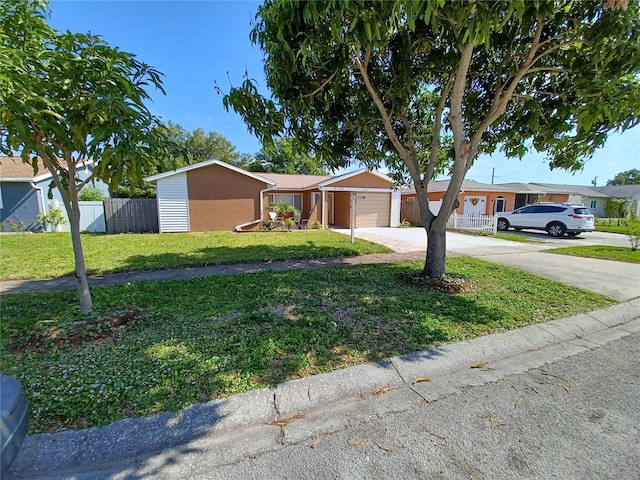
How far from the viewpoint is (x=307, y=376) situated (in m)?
2.84

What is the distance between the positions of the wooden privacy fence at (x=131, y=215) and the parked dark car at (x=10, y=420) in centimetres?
1414

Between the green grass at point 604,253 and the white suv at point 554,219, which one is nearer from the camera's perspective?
the green grass at point 604,253

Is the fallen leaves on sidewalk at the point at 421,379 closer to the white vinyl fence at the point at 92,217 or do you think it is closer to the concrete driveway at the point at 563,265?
the concrete driveway at the point at 563,265

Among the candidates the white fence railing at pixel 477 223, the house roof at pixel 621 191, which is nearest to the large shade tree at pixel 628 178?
the house roof at pixel 621 191

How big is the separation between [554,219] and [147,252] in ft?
63.3

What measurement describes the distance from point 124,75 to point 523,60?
634 centimetres

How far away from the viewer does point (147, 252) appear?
358 inches

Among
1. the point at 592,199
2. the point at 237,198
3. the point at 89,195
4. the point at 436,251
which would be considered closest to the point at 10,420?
the point at 436,251

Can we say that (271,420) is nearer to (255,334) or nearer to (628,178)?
(255,334)

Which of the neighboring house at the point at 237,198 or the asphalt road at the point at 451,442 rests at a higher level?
the neighboring house at the point at 237,198

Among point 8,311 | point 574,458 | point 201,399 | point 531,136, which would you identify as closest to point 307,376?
point 201,399

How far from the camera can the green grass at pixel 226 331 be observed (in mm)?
2572

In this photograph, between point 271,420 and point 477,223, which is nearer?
point 271,420

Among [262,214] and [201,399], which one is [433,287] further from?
[262,214]
